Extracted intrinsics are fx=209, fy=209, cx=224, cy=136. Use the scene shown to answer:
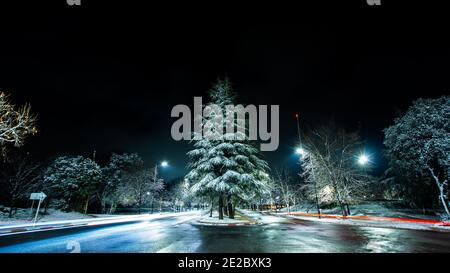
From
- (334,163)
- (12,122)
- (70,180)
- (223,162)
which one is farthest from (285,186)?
(12,122)

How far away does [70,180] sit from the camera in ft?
103

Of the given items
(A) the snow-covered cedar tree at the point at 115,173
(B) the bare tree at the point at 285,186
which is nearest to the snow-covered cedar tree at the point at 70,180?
(A) the snow-covered cedar tree at the point at 115,173

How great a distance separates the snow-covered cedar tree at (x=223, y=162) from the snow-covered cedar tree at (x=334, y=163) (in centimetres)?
954

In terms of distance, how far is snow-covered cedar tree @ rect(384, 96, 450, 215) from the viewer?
62.2 feet

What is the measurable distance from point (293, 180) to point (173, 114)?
188ft

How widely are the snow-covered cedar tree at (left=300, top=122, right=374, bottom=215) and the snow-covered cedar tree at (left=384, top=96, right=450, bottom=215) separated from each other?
5164mm

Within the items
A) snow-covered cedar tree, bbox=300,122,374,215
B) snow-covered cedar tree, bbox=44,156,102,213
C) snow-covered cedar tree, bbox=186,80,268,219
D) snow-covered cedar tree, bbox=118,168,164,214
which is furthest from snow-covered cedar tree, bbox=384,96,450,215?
snow-covered cedar tree, bbox=44,156,102,213

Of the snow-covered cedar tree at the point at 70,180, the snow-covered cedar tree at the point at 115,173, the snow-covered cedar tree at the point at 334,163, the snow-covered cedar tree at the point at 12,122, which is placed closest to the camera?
the snow-covered cedar tree at the point at 12,122

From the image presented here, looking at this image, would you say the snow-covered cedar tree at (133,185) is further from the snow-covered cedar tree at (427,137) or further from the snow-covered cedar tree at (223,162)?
the snow-covered cedar tree at (427,137)

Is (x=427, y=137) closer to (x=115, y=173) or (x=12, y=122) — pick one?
(x=12, y=122)

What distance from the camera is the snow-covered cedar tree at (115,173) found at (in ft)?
143
